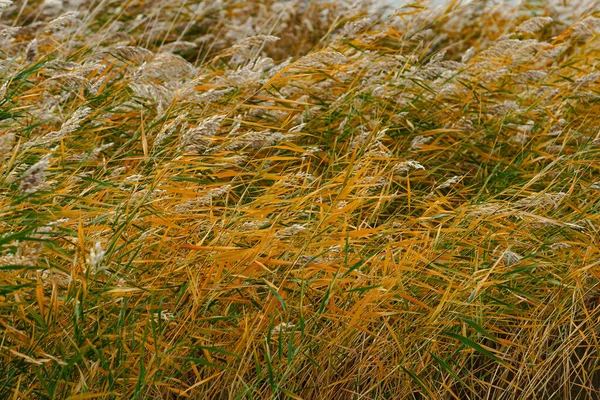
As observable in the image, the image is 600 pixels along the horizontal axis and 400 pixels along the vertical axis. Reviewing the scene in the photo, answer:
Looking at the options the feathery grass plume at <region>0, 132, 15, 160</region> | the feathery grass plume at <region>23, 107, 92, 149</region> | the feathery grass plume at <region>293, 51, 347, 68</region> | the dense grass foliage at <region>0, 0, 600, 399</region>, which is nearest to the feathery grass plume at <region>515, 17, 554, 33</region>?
the dense grass foliage at <region>0, 0, 600, 399</region>

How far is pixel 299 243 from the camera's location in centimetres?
237

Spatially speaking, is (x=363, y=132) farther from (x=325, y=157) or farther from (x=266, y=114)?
(x=266, y=114)

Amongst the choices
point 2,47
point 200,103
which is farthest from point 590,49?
point 2,47

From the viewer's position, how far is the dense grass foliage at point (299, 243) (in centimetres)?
202

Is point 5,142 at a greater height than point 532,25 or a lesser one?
greater

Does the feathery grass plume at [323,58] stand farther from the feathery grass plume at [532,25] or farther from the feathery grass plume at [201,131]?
the feathery grass plume at [532,25]

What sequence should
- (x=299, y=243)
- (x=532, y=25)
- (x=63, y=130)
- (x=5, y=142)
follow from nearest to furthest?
(x=5, y=142), (x=63, y=130), (x=299, y=243), (x=532, y=25)

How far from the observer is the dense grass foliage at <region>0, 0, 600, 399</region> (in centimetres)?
202

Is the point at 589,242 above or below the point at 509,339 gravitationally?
above

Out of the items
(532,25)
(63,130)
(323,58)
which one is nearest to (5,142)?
(63,130)

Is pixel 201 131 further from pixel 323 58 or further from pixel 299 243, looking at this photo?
pixel 323 58

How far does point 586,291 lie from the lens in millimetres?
2486

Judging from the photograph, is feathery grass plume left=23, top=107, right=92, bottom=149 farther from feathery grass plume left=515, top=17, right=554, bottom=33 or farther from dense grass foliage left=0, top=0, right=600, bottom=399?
feathery grass plume left=515, top=17, right=554, bottom=33

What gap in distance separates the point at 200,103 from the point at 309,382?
3.83ft
